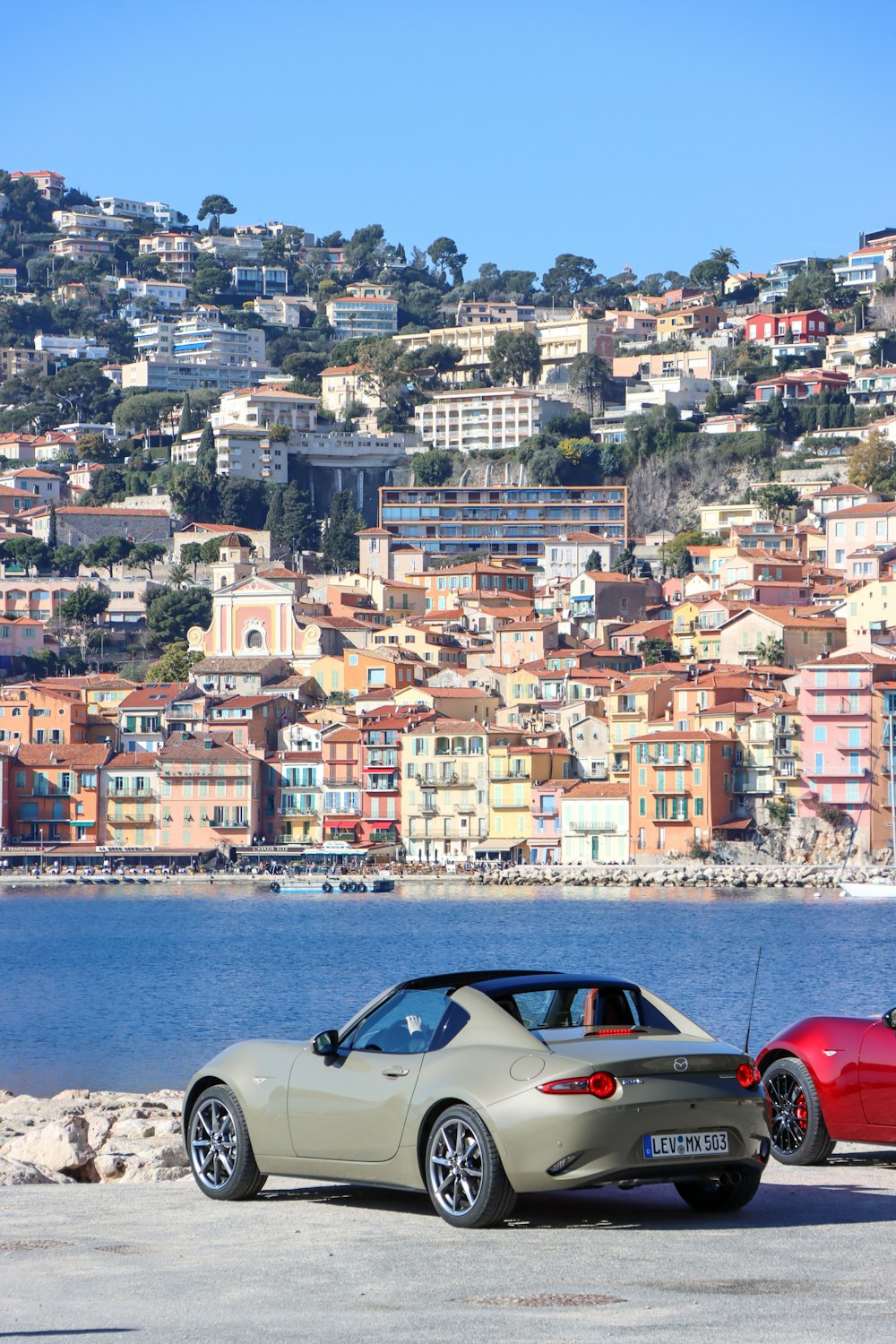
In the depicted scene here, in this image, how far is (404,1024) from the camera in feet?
32.1

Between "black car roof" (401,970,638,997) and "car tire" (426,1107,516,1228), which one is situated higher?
"black car roof" (401,970,638,997)

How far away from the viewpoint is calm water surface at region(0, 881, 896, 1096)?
35531 mm

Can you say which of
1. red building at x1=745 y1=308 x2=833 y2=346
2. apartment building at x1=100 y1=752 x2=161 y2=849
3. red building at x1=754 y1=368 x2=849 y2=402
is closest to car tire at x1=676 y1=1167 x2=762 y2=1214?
apartment building at x1=100 y1=752 x2=161 y2=849

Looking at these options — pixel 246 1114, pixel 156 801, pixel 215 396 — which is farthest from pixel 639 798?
pixel 215 396

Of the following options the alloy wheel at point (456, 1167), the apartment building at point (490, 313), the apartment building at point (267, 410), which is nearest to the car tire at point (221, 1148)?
the alloy wheel at point (456, 1167)

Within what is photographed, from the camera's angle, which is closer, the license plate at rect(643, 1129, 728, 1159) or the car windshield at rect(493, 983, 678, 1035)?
the license plate at rect(643, 1129, 728, 1159)

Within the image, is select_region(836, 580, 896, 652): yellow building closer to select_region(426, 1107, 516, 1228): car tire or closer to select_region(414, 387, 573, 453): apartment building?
select_region(414, 387, 573, 453): apartment building

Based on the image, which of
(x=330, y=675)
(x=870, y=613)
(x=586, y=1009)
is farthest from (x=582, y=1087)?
(x=330, y=675)

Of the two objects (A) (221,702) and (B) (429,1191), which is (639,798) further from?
(B) (429,1191)

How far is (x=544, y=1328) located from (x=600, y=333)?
152 meters

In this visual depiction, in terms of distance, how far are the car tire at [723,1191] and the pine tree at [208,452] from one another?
13001cm

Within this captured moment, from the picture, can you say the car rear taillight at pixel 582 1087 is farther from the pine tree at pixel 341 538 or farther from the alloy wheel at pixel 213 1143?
the pine tree at pixel 341 538

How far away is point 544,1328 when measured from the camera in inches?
287

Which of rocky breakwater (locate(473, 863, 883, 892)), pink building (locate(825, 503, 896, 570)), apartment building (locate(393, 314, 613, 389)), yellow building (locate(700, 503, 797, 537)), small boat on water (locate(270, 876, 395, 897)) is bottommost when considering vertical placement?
small boat on water (locate(270, 876, 395, 897))
